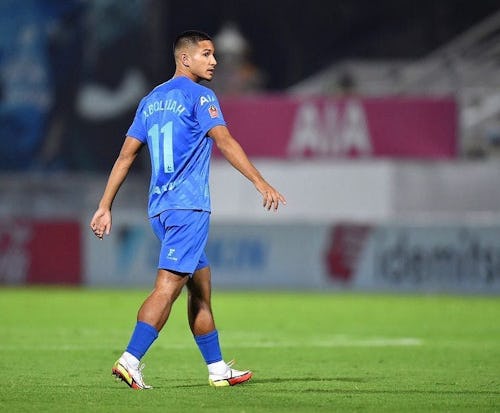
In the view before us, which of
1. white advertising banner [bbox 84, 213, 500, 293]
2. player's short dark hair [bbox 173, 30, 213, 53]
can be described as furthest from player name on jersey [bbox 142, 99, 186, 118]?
white advertising banner [bbox 84, 213, 500, 293]

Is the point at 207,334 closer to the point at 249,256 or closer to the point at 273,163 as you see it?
the point at 249,256

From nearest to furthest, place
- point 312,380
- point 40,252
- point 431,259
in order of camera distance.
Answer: point 312,380, point 431,259, point 40,252

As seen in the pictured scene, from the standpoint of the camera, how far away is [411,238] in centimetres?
2475

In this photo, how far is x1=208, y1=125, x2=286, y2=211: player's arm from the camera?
350 inches

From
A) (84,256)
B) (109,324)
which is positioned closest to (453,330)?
(109,324)

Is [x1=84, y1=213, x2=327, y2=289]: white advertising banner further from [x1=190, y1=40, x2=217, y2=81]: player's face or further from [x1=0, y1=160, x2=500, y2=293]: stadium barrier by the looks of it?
[x1=190, y1=40, x2=217, y2=81]: player's face

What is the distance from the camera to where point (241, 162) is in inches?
357

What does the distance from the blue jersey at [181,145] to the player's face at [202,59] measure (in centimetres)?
16

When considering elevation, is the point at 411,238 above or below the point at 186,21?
below

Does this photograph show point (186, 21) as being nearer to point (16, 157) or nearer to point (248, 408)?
point (16, 157)

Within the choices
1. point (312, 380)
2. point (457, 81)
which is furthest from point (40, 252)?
point (312, 380)

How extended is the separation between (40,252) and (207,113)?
697 inches

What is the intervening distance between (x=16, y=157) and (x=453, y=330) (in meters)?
16.6

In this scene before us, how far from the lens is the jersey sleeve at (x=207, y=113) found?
9.22 m
